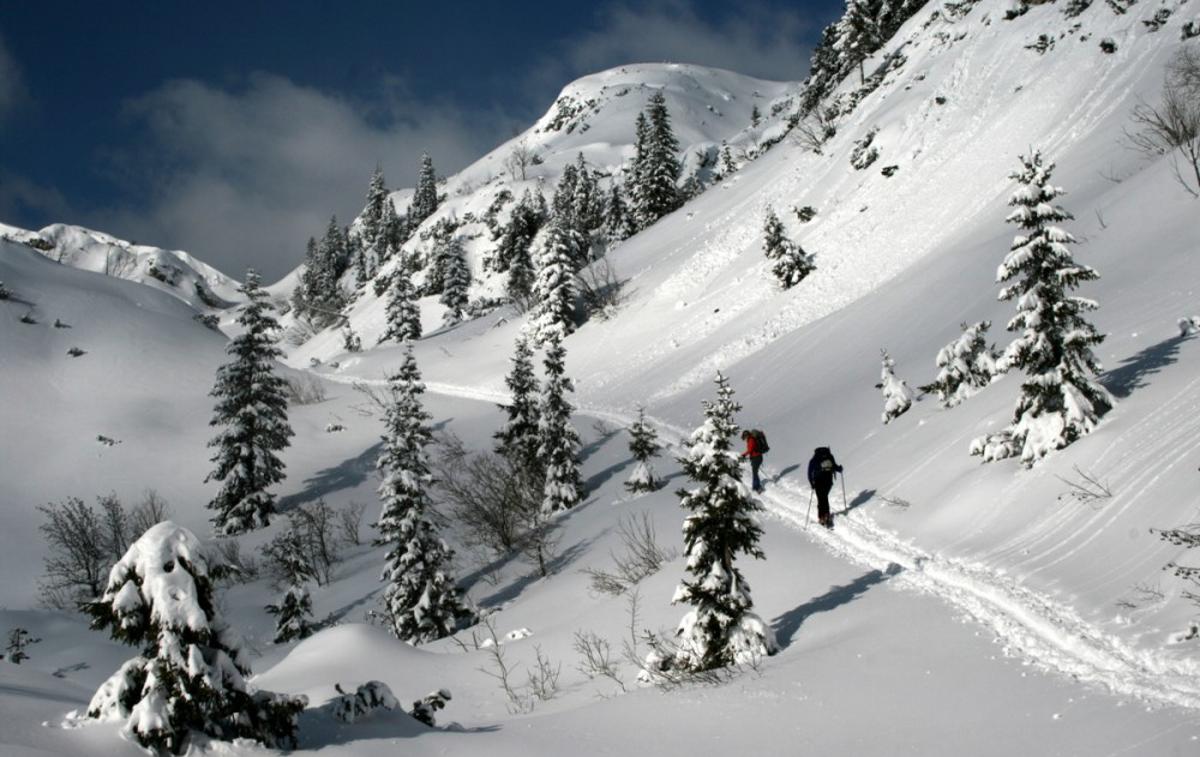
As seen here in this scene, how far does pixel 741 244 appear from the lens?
50.7m

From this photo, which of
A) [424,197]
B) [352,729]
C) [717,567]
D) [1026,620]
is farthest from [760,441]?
[424,197]

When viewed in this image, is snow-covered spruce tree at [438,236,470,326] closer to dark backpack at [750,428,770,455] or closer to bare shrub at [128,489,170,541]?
bare shrub at [128,489,170,541]

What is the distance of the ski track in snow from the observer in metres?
6.47

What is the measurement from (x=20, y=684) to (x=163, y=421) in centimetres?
3950

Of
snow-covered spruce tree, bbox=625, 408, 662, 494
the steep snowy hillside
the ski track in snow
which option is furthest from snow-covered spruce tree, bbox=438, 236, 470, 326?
the ski track in snow

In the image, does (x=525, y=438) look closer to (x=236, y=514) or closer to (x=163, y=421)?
(x=236, y=514)

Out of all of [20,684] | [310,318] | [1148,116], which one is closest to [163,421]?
[20,684]

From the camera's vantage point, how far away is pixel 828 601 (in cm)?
1100

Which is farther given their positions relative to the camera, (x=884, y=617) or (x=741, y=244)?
(x=741, y=244)

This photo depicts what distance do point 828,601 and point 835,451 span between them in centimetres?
1037

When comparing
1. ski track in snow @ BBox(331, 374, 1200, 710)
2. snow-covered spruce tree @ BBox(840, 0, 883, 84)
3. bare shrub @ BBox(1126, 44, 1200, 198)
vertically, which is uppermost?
snow-covered spruce tree @ BBox(840, 0, 883, 84)

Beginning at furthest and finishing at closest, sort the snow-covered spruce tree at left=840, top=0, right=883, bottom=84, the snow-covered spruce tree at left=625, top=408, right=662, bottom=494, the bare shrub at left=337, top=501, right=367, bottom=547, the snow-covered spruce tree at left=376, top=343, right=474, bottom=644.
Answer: the snow-covered spruce tree at left=840, top=0, right=883, bottom=84 → the bare shrub at left=337, top=501, right=367, bottom=547 → the snow-covered spruce tree at left=625, top=408, right=662, bottom=494 → the snow-covered spruce tree at left=376, top=343, right=474, bottom=644

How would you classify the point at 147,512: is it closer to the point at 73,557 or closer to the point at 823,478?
the point at 73,557

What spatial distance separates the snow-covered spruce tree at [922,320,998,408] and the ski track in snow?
5177mm
